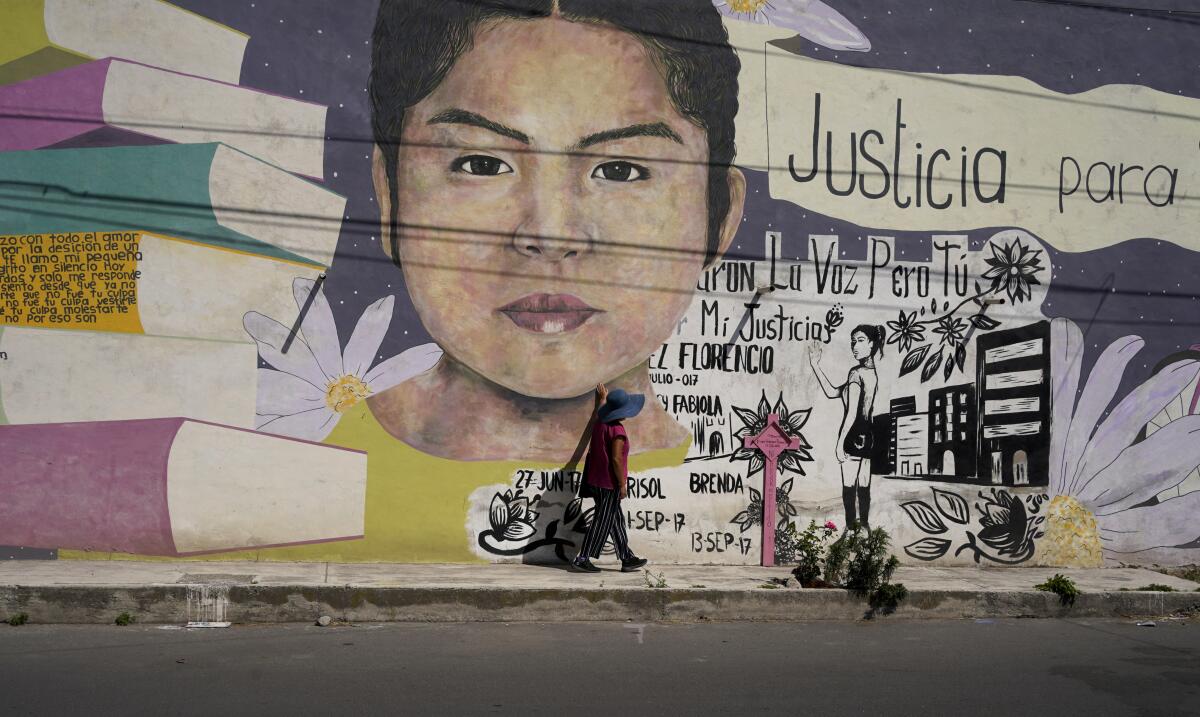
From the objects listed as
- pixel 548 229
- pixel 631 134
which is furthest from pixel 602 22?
pixel 548 229

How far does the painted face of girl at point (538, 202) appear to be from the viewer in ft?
32.0

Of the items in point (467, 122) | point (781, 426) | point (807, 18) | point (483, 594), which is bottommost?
point (483, 594)

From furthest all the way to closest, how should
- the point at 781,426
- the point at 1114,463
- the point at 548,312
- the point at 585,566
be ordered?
1. the point at 1114,463
2. the point at 781,426
3. the point at 548,312
4. the point at 585,566

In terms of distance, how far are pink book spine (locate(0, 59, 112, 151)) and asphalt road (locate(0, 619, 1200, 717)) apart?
13.2 feet

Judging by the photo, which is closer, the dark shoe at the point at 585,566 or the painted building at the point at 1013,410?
the dark shoe at the point at 585,566

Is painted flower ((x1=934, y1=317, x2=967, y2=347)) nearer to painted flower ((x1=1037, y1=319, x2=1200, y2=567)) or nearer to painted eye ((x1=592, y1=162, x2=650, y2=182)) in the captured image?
painted flower ((x1=1037, y1=319, x2=1200, y2=567))

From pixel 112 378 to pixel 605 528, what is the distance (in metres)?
4.33

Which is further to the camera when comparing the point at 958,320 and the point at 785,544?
the point at 958,320

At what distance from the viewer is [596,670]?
704 centimetres

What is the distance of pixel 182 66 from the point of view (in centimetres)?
938

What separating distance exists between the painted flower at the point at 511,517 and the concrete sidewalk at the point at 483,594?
304mm

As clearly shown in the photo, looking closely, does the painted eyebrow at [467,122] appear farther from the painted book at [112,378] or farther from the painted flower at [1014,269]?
the painted flower at [1014,269]

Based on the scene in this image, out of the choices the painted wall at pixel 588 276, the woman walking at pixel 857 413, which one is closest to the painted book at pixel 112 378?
the painted wall at pixel 588 276

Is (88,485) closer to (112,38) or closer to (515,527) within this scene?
(515,527)
